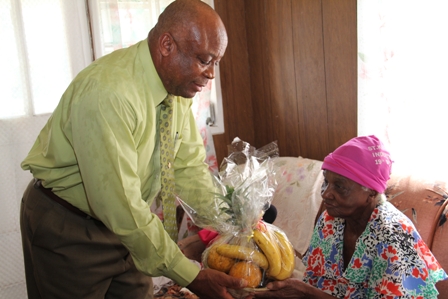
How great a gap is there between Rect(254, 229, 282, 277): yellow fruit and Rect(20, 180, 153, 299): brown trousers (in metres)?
0.58

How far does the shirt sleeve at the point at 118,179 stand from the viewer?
1398mm

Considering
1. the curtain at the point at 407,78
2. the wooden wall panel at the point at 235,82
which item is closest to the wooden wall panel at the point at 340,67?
the curtain at the point at 407,78

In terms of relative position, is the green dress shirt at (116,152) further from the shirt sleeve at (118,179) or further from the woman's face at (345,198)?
the woman's face at (345,198)

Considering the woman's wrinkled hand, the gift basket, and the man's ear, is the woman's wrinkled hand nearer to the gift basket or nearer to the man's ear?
the gift basket

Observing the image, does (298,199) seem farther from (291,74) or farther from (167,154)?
(167,154)

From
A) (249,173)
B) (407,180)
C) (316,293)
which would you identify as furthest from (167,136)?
(407,180)

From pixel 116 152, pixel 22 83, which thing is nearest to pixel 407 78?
pixel 116 152

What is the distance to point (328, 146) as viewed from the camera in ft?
9.89

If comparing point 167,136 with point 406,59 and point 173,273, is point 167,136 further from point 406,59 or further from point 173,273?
point 406,59

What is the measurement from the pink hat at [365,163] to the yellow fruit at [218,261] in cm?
50

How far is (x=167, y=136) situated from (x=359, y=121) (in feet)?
4.68

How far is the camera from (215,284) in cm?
142

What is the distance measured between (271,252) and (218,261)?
0.17 metres

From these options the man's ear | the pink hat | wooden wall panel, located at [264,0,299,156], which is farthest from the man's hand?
wooden wall panel, located at [264,0,299,156]
